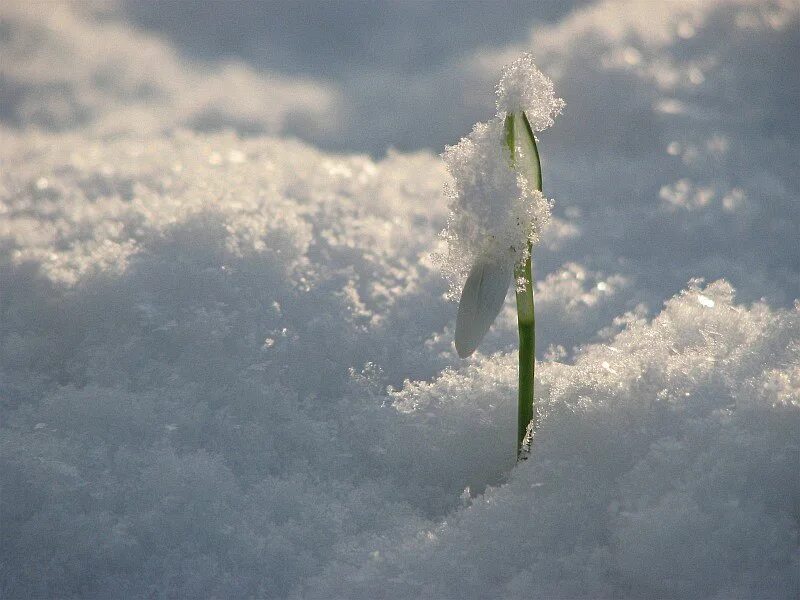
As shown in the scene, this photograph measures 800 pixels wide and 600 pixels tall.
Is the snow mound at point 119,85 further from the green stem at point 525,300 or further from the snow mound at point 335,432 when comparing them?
the green stem at point 525,300

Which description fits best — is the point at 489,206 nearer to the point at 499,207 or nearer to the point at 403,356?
the point at 499,207

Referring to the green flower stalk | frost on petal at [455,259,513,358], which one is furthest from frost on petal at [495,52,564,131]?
frost on petal at [455,259,513,358]

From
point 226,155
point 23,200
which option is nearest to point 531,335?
point 23,200

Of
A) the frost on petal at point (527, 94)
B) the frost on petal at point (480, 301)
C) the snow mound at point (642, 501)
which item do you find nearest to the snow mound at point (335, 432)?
the snow mound at point (642, 501)

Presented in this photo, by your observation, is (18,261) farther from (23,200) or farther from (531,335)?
(531,335)

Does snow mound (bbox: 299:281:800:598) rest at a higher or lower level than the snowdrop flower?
lower

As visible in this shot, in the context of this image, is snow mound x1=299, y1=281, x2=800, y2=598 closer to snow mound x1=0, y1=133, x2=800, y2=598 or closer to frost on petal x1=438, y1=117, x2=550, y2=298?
snow mound x1=0, y1=133, x2=800, y2=598

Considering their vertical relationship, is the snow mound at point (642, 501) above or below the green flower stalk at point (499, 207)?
below

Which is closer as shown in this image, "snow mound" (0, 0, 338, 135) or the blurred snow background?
the blurred snow background
